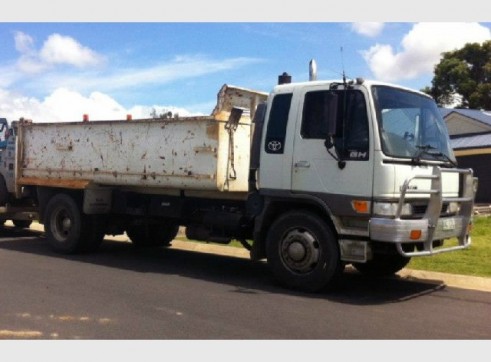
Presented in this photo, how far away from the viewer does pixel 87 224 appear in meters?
9.91

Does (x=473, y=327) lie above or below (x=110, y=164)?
below

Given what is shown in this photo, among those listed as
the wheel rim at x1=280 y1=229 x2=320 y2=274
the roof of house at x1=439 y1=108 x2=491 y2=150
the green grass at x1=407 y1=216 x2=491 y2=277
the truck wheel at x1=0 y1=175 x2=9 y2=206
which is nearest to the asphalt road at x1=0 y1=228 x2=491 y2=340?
the wheel rim at x1=280 y1=229 x2=320 y2=274

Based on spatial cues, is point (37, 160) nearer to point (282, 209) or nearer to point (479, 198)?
point (282, 209)

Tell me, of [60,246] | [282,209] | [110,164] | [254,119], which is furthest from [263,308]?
[60,246]

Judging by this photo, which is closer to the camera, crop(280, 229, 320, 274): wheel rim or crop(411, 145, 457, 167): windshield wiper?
crop(411, 145, 457, 167): windshield wiper

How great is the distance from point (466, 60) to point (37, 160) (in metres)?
41.5

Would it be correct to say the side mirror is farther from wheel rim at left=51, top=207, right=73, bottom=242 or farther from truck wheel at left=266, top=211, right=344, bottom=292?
wheel rim at left=51, top=207, right=73, bottom=242

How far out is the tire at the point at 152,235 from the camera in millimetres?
11156

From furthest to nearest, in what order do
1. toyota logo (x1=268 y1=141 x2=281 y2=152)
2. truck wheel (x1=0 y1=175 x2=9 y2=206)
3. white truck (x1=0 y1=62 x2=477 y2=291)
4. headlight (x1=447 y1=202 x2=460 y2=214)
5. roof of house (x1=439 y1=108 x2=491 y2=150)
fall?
roof of house (x1=439 y1=108 x2=491 y2=150), truck wheel (x1=0 y1=175 x2=9 y2=206), toyota logo (x1=268 y1=141 x2=281 y2=152), headlight (x1=447 y1=202 x2=460 y2=214), white truck (x1=0 y1=62 x2=477 y2=291)

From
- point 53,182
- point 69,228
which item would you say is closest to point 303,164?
point 69,228

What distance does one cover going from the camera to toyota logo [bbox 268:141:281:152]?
7480 mm

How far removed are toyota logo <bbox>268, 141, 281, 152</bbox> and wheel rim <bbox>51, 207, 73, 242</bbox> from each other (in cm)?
438

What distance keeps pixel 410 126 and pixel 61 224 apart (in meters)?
6.38

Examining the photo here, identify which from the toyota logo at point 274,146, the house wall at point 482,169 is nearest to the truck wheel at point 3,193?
the toyota logo at point 274,146
